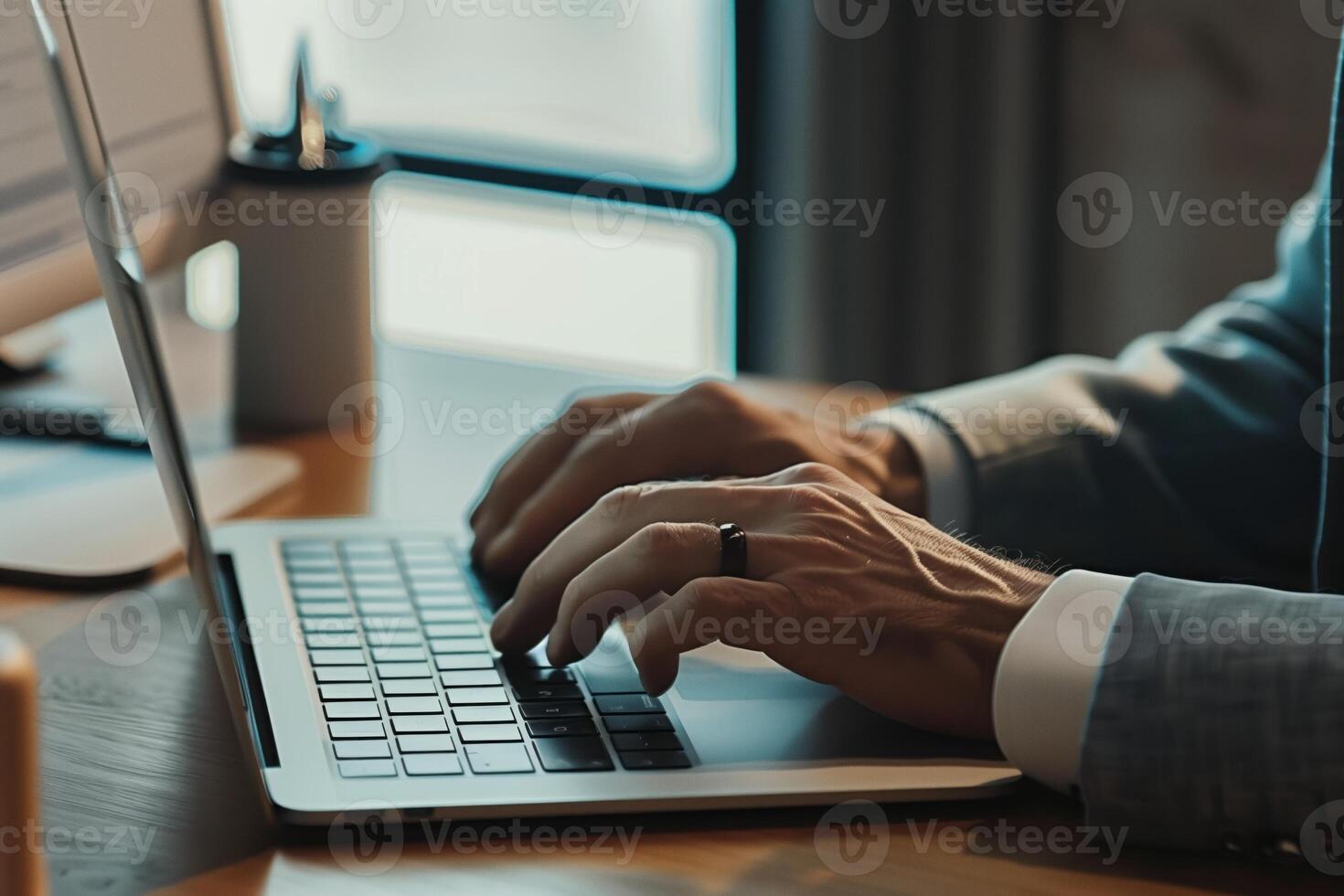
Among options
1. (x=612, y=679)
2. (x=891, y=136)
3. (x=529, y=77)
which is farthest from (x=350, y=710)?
(x=529, y=77)

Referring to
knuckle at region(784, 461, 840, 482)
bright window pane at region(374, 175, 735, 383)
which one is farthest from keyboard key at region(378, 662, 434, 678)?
bright window pane at region(374, 175, 735, 383)

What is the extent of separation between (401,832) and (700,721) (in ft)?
0.50

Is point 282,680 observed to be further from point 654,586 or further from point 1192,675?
point 1192,675

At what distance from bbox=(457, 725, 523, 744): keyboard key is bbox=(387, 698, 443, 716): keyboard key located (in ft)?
0.07

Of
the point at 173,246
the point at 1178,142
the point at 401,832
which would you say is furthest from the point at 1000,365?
the point at 401,832

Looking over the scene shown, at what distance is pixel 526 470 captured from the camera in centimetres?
88

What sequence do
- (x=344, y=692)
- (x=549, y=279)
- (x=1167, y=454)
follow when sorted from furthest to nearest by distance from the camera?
(x=549, y=279)
(x=1167, y=454)
(x=344, y=692)

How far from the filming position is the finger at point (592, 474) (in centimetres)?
84

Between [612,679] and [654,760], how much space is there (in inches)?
3.3

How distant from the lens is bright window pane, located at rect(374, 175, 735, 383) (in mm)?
2576

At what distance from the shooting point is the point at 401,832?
56cm

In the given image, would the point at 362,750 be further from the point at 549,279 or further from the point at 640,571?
the point at 549,279

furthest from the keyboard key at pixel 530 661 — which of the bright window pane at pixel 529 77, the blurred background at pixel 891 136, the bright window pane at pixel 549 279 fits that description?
the bright window pane at pixel 549 279

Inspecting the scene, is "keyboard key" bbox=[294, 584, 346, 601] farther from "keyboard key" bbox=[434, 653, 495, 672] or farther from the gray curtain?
the gray curtain
